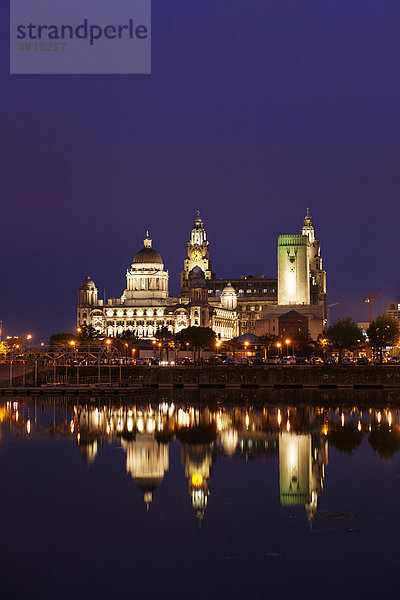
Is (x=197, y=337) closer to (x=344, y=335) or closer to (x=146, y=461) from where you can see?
(x=344, y=335)

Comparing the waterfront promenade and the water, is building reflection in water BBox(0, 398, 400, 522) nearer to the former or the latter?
the water

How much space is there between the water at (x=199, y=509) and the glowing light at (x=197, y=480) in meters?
0.07

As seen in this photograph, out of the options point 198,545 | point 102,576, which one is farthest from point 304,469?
point 102,576

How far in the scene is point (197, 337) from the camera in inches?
7067

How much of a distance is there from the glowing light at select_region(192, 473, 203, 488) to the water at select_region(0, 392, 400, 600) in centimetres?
7

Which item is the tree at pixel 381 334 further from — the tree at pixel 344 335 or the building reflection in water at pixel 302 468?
the building reflection in water at pixel 302 468

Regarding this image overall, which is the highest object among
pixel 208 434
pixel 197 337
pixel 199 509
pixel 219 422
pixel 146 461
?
pixel 197 337

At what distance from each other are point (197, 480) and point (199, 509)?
246 inches

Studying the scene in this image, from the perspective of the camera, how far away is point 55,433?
183 ft

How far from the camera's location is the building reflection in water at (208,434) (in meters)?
38.5

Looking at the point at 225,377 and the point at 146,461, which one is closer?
the point at 146,461

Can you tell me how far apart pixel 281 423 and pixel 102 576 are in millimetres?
38534

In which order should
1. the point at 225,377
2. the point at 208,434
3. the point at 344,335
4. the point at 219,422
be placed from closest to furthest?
the point at 208,434
the point at 219,422
the point at 225,377
the point at 344,335

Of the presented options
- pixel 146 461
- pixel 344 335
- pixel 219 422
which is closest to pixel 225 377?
pixel 344 335
